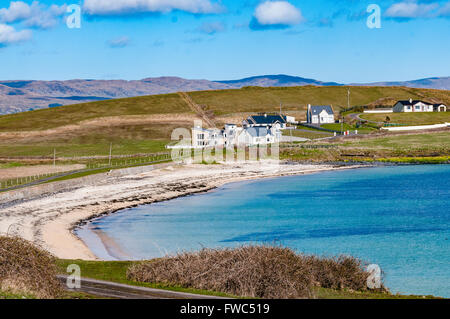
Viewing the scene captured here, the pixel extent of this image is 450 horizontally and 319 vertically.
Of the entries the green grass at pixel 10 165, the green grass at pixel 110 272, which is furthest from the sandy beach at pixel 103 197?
the green grass at pixel 10 165

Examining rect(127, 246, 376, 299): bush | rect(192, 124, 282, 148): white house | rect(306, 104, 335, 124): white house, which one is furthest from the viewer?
rect(306, 104, 335, 124): white house

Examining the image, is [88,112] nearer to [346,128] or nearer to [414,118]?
[346,128]

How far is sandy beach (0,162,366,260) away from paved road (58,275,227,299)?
11132 mm

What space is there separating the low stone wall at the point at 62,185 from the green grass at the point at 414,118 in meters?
75.6

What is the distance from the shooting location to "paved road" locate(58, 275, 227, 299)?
2092 centimetres

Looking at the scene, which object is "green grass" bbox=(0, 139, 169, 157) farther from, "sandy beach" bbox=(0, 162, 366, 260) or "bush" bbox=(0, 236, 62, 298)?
"bush" bbox=(0, 236, 62, 298)

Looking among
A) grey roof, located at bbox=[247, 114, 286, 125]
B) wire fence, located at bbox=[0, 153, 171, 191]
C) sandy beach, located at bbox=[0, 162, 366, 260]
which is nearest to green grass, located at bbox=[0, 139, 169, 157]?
wire fence, located at bbox=[0, 153, 171, 191]

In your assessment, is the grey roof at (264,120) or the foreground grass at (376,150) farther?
the grey roof at (264,120)

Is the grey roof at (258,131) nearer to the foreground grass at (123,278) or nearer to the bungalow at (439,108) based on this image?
the bungalow at (439,108)

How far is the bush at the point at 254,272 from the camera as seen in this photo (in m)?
22.1

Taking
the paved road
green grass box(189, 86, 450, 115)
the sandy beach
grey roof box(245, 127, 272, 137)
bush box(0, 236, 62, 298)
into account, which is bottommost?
the sandy beach

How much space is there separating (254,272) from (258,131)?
99.6 metres
